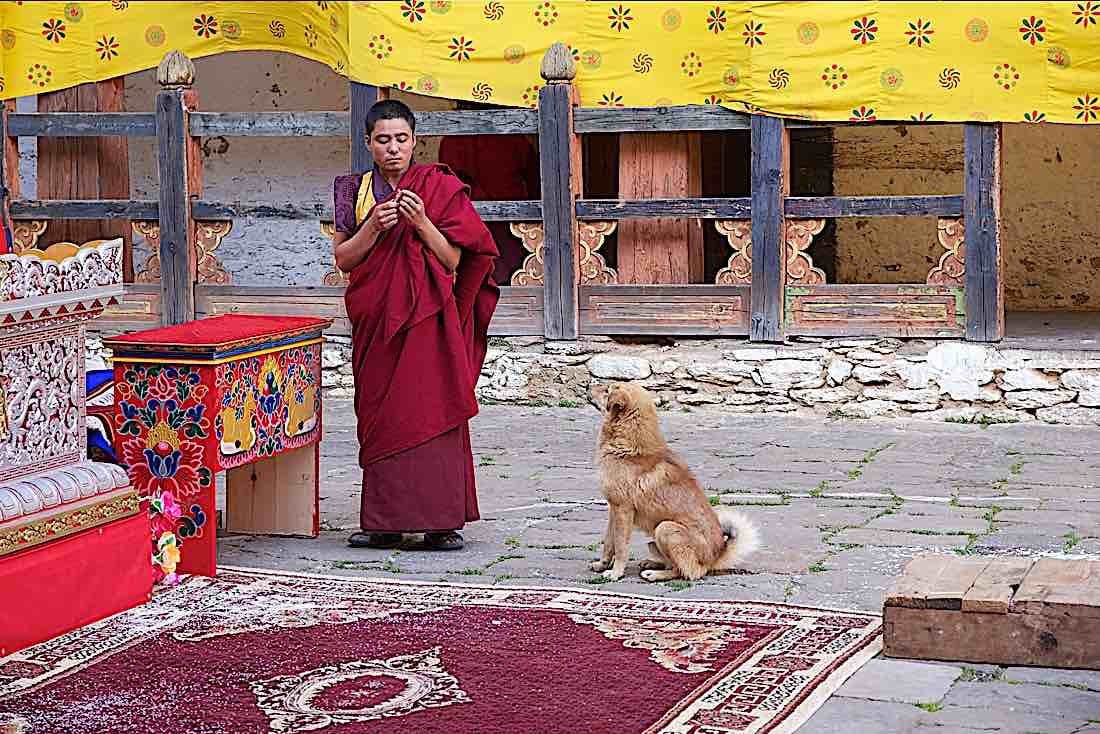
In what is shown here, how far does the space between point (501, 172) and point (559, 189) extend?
118cm

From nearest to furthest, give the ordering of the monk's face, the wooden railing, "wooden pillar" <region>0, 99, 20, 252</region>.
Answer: the monk's face → the wooden railing → "wooden pillar" <region>0, 99, 20, 252</region>

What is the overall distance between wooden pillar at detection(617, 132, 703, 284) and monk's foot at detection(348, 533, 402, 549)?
11.9 ft

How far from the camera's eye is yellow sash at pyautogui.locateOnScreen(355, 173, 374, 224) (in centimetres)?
608

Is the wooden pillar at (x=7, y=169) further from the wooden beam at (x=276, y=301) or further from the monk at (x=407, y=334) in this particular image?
the monk at (x=407, y=334)

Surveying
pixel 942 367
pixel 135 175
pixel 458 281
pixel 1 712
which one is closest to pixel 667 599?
pixel 458 281

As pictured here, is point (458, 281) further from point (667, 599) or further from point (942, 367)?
point (942, 367)

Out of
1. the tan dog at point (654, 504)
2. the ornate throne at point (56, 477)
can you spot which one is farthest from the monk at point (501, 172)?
the ornate throne at point (56, 477)

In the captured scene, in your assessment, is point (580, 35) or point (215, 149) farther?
point (215, 149)

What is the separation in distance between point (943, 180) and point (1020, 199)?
566 millimetres

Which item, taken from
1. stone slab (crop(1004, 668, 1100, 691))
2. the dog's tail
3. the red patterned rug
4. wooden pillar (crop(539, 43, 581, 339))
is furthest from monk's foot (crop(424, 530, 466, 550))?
wooden pillar (crop(539, 43, 581, 339))

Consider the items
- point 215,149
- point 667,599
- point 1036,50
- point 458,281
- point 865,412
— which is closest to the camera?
point 667,599

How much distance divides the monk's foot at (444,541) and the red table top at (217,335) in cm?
89

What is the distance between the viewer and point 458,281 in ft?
20.3

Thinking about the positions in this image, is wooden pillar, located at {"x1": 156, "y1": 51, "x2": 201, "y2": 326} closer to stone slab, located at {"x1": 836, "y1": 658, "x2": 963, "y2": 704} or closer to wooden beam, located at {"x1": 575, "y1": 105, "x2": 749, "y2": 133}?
wooden beam, located at {"x1": 575, "y1": 105, "x2": 749, "y2": 133}
